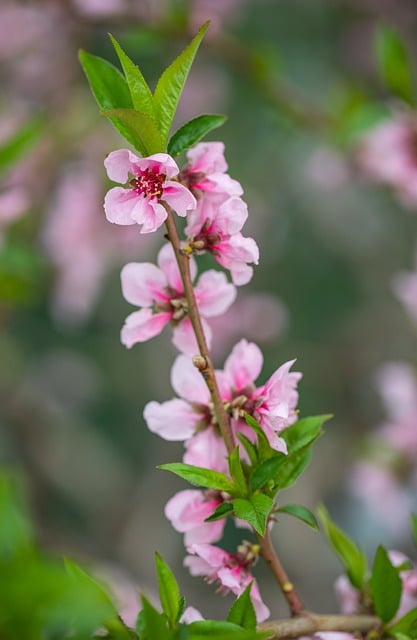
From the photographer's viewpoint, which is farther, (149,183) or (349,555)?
(349,555)

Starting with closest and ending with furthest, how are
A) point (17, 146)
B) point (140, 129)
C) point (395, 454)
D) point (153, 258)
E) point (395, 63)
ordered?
A: point (140, 129)
point (17, 146)
point (395, 63)
point (395, 454)
point (153, 258)

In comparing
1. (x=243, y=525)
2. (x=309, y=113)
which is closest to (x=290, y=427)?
(x=243, y=525)

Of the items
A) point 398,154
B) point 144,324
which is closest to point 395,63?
point 398,154

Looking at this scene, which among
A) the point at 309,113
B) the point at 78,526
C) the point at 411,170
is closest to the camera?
the point at 411,170

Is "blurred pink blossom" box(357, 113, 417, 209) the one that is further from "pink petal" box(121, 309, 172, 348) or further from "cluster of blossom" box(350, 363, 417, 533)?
"pink petal" box(121, 309, 172, 348)

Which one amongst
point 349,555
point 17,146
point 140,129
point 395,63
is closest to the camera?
point 140,129

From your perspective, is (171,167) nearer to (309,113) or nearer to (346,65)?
(309,113)

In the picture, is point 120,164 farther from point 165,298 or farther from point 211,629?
point 211,629

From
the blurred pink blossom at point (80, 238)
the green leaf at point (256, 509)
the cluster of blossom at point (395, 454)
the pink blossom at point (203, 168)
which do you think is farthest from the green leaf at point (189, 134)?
the blurred pink blossom at point (80, 238)
